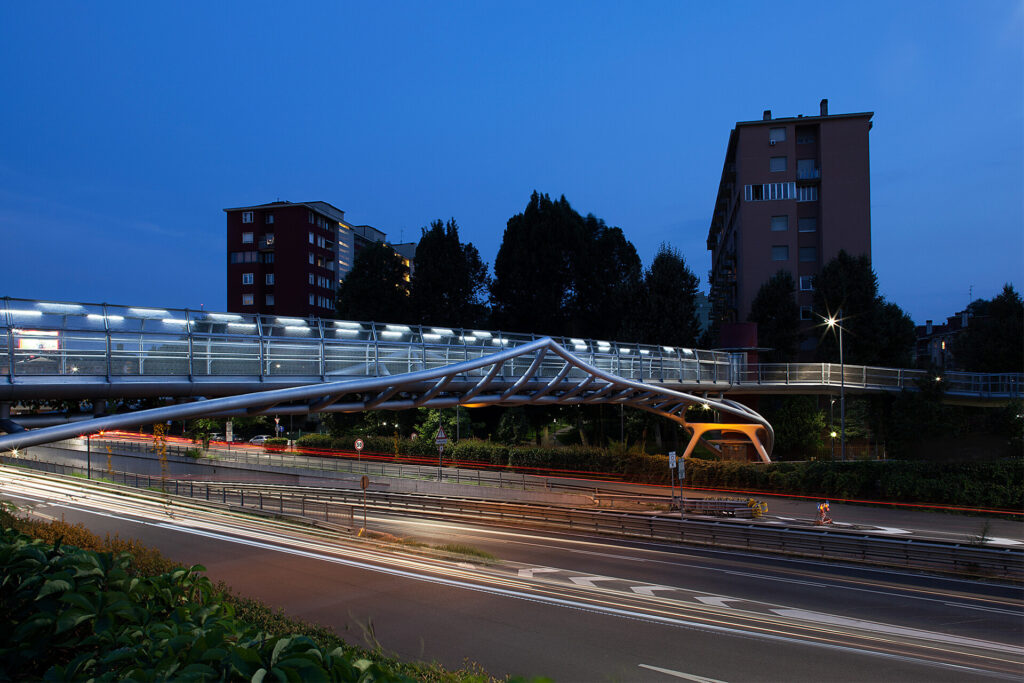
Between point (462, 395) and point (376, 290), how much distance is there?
35698 millimetres

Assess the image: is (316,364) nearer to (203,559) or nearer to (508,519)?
(203,559)

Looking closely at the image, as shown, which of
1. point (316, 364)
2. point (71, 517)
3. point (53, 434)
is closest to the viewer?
point (53, 434)

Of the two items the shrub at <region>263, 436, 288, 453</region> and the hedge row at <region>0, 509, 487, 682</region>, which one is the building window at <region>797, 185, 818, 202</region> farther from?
the hedge row at <region>0, 509, 487, 682</region>

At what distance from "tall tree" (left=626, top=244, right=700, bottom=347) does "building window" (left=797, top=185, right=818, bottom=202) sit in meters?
13.6

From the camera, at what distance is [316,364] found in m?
19.5

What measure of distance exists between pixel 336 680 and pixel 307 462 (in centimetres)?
4252

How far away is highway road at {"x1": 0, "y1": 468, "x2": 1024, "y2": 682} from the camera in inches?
424

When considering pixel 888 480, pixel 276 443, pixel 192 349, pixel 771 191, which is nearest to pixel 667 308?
pixel 771 191

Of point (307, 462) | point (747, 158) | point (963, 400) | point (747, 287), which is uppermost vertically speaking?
point (747, 158)

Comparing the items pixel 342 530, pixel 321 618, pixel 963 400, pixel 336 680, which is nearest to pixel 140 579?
pixel 336 680

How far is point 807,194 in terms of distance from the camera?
55906 millimetres

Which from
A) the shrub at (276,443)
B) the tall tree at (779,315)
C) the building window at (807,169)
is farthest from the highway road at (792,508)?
the building window at (807,169)

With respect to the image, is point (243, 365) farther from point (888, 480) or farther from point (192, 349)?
point (888, 480)

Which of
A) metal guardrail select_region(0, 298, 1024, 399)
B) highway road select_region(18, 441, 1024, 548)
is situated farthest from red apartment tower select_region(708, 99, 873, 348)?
metal guardrail select_region(0, 298, 1024, 399)
